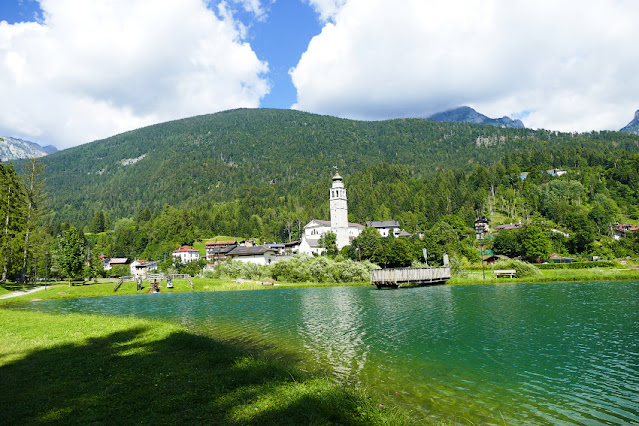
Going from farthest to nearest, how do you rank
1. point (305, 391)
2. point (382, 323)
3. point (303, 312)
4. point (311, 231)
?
point (311, 231) < point (303, 312) < point (382, 323) < point (305, 391)

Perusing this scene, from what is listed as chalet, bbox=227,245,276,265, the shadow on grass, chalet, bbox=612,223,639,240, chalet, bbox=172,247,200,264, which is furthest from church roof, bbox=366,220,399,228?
the shadow on grass

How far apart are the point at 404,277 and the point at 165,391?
186 feet

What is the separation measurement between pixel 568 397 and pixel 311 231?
434 ft

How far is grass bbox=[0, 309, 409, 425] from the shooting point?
29.0 feet

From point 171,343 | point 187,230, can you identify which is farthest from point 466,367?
point 187,230

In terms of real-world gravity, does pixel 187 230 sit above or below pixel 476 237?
above

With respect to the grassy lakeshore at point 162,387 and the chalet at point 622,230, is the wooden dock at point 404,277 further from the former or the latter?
the chalet at point 622,230

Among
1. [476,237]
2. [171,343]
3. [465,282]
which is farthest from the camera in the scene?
[476,237]

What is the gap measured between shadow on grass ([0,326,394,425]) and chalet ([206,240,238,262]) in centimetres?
11482

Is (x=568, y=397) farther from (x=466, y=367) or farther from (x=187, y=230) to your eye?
(x=187, y=230)

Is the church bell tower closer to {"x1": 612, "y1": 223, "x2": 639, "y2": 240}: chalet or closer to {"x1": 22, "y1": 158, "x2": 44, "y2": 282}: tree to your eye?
{"x1": 22, "y1": 158, "x2": 44, "y2": 282}: tree

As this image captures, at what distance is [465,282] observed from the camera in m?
65.9

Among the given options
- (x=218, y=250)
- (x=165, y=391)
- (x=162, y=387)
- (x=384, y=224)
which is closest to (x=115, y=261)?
(x=218, y=250)

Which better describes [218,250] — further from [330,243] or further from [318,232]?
[330,243]
